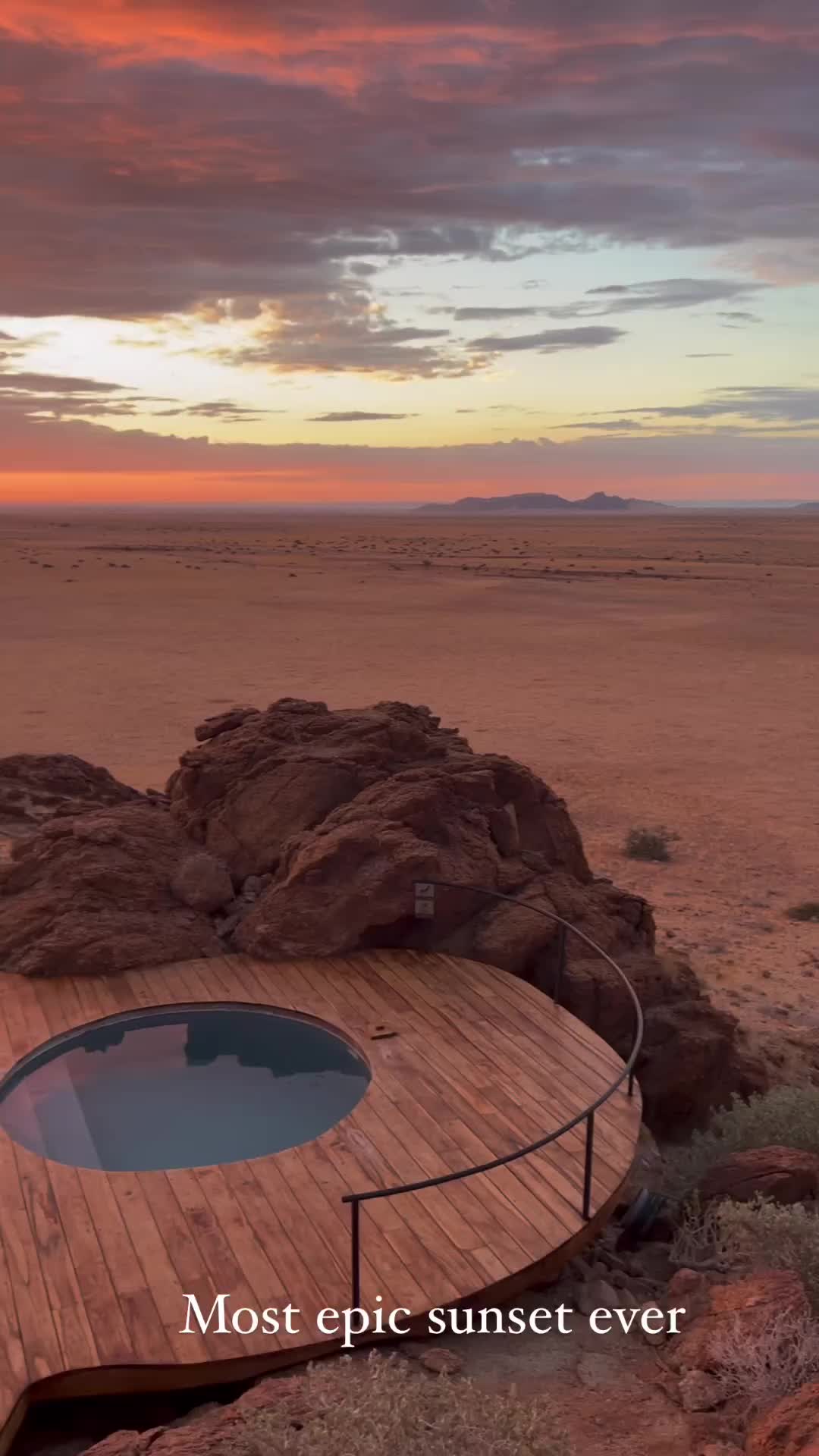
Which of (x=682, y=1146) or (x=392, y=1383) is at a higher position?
(x=392, y=1383)

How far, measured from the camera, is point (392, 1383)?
579 centimetres

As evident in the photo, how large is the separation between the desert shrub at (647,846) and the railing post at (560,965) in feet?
24.5

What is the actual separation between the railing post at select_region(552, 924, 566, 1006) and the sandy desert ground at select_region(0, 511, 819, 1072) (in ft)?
11.5

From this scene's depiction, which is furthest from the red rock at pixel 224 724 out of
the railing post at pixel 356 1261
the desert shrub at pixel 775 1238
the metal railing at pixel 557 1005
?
the desert shrub at pixel 775 1238

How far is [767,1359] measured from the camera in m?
6.38

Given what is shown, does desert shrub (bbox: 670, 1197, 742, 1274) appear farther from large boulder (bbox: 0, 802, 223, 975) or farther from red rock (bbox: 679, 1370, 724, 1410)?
large boulder (bbox: 0, 802, 223, 975)

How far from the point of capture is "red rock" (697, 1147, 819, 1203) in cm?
883

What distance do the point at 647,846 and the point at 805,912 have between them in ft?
10.2

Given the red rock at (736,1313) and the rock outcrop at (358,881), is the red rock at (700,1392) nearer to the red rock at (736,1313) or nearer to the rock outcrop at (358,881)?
the red rock at (736,1313)

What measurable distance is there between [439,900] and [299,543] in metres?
113

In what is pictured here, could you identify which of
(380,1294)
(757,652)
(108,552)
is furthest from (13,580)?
(380,1294)

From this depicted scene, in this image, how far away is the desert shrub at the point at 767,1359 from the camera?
622cm

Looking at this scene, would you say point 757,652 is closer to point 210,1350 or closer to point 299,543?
point 210,1350

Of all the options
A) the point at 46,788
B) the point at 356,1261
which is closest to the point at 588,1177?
the point at 356,1261
